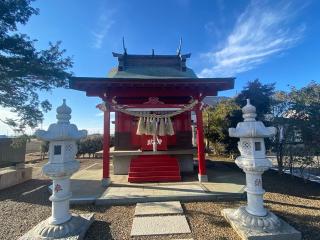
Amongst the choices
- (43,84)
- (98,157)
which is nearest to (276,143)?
(43,84)

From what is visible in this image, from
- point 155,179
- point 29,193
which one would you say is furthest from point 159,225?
point 29,193

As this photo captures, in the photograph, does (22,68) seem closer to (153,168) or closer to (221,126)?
(153,168)

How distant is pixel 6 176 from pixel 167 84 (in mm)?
7249

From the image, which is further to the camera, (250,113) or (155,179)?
(155,179)

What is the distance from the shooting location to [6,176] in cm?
807

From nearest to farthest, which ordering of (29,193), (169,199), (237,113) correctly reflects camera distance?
(169,199) → (29,193) → (237,113)

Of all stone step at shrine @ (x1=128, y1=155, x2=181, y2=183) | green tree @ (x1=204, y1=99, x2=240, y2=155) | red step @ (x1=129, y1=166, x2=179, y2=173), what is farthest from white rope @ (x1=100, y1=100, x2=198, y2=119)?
green tree @ (x1=204, y1=99, x2=240, y2=155)

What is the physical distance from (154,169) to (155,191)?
5.68ft

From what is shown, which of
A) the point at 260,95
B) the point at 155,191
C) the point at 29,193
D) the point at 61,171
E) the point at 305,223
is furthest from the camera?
the point at 260,95

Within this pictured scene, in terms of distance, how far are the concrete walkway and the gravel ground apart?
0.90 ft

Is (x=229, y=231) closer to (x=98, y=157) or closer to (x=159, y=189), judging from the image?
(x=159, y=189)

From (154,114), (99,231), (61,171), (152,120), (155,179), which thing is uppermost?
(154,114)

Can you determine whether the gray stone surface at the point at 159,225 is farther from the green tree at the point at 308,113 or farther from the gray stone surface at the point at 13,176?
the gray stone surface at the point at 13,176

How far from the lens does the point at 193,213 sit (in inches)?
200
